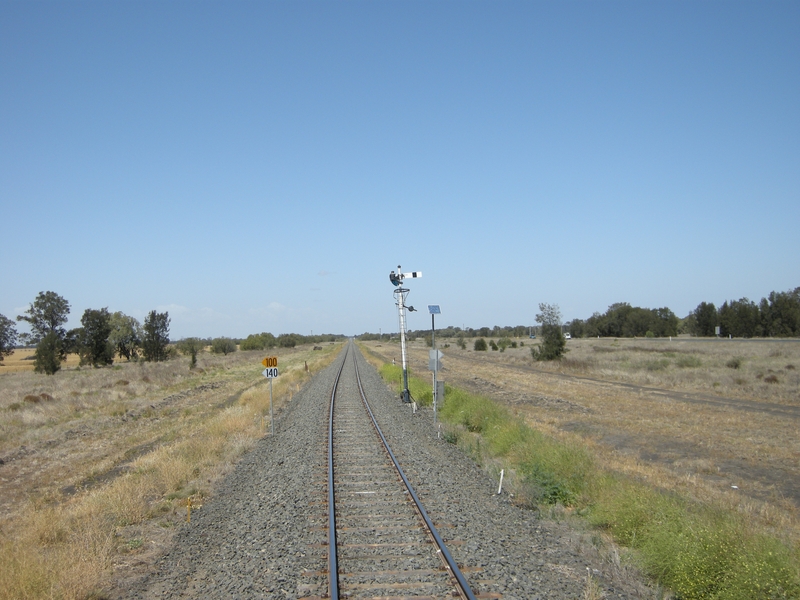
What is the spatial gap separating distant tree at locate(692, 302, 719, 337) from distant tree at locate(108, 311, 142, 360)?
3869 inches

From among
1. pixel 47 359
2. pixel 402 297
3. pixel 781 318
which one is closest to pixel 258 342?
pixel 47 359

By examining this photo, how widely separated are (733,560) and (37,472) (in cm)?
1889

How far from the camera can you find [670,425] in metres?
21.7

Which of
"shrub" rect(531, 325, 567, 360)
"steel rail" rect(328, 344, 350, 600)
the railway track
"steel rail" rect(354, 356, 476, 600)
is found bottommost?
the railway track

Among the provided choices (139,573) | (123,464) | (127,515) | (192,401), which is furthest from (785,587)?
(192,401)

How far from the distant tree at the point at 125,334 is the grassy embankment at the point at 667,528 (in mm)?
82090

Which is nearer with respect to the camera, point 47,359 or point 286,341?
point 47,359

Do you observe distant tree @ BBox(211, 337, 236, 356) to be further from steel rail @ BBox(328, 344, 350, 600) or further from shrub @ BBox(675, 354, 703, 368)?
steel rail @ BBox(328, 344, 350, 600)

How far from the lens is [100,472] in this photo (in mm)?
16672

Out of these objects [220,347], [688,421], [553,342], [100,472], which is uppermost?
[220,347]

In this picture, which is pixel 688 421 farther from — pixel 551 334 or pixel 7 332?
pixel 7 332

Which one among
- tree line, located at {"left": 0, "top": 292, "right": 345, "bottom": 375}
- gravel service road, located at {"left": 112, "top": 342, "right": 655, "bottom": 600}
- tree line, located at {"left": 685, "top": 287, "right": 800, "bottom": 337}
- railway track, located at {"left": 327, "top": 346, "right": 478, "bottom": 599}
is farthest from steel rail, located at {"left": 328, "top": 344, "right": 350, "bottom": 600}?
tree line, located at {"left": 685, "top": 287, "right": 800, "bottom": 337}

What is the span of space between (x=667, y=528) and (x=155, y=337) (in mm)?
76949

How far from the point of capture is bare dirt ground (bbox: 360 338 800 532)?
13.4m
